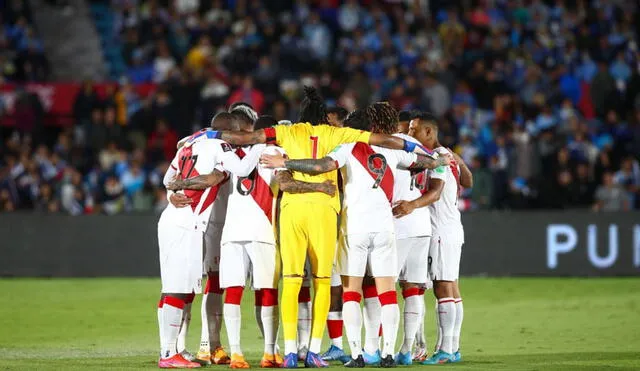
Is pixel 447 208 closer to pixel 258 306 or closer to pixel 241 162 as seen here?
pixel 258 306

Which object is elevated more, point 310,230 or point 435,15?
point 435,15

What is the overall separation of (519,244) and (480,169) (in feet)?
5.86

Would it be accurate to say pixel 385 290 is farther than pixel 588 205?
No

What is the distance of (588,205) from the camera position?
21.5 m

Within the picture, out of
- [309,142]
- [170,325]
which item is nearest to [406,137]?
[309,142]

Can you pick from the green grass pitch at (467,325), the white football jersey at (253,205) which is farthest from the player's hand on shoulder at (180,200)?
the green grass pitch at (467,325)

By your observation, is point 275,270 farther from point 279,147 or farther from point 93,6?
point 93,6

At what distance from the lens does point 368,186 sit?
10750 millimetres

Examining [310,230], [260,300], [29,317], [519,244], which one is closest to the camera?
[310,230]

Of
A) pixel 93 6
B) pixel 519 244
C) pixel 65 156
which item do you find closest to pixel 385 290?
pixel 519 244

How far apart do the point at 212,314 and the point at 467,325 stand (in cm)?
454

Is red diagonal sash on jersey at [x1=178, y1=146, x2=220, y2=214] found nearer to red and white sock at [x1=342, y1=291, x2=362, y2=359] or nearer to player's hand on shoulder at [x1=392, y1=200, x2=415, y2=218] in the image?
red and white sock at [x1=342, y1=291, x2=362, y2=359]

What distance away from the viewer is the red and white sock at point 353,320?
10.6m

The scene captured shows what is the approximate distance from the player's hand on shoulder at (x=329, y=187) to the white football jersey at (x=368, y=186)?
199 millimetres
